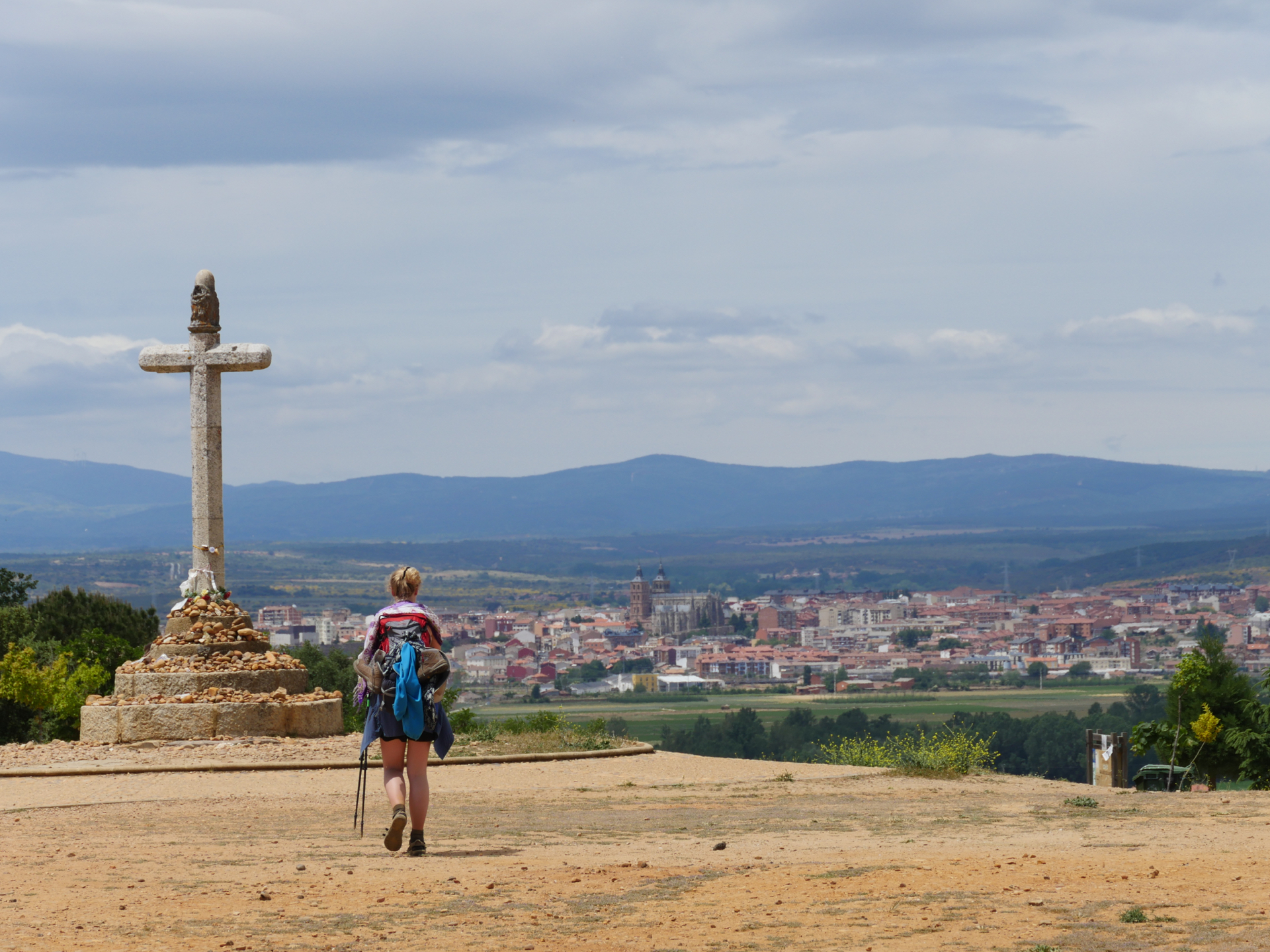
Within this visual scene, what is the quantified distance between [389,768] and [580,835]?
1477 mm

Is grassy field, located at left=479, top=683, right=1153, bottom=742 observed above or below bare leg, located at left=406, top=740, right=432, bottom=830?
below

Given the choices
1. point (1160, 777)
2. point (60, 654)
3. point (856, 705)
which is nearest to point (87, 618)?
point (60, 654)

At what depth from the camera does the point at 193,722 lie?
52.4 feet

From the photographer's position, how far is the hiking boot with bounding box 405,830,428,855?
809 cm

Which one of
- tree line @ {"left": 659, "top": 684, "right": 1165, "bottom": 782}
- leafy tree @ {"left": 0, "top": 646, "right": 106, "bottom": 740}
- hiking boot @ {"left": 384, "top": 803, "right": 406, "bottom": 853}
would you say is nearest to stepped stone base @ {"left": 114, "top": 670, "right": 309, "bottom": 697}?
leafy tree @ {"left": 0, "top": 646, "right": 106, "bottom": 740}

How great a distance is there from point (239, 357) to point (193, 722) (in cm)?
442

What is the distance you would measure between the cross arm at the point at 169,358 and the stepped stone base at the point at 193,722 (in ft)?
13.7

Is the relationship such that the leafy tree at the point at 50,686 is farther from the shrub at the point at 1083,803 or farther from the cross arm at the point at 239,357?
the shrub at the point at 1083,803

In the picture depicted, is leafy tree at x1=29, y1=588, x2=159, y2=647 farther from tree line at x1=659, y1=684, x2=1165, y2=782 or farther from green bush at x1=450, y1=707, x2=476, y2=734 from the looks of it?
tree line at x1=659, y1=684, x2=1165, y2=782

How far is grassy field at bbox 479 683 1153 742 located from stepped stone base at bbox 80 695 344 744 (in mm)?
49451

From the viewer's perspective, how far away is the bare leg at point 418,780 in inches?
320

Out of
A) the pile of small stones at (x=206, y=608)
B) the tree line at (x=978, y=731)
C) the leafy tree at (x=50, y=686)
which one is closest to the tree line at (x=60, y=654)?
the leafy tree at (x=50, y=686)

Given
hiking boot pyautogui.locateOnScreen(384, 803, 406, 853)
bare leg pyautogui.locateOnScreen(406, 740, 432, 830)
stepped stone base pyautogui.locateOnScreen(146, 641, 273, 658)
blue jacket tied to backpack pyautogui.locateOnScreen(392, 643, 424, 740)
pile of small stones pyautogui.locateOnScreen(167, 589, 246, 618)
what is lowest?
hiking boot pyautogui.locateOnScreen(384, 803, 406, 853)

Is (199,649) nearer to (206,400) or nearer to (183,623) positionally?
(183,623)
